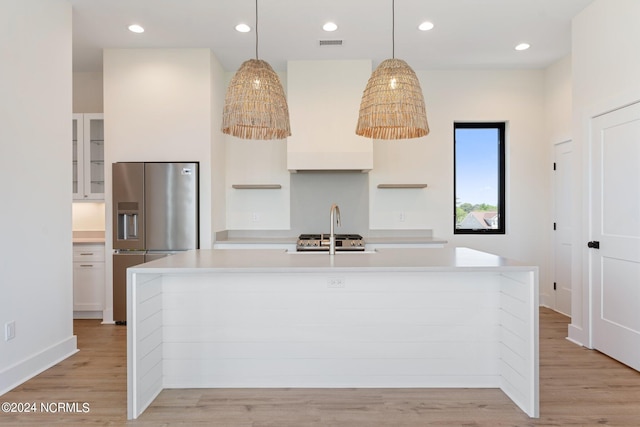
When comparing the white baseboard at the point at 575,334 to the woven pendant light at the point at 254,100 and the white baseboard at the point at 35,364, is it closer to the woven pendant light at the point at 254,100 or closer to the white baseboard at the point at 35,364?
the woven pendant light at the point at 254,100

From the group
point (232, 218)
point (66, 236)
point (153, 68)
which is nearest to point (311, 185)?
point (232, 218)

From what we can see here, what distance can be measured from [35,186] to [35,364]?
1265 mm

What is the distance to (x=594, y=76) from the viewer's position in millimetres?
3400

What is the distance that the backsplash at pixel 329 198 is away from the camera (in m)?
5.04

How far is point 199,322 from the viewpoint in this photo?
2.62 metres

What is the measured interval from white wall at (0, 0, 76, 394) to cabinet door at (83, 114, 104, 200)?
1.23 m

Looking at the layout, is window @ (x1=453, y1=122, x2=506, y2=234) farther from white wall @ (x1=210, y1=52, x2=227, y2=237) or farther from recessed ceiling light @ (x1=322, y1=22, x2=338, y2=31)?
white wall @ (x1=210, y1=52, x2=227, y2=237)

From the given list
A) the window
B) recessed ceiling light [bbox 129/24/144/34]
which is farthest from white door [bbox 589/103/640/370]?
recessed ceiling light [bbox 129/24/144/34]

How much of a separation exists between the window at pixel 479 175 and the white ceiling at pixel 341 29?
0.85m

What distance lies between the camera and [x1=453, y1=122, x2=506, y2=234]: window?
515 centimetres

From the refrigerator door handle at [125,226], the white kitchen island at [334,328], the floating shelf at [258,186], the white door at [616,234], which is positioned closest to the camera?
the white kitchen island at [334,328]

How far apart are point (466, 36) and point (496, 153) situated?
169cm

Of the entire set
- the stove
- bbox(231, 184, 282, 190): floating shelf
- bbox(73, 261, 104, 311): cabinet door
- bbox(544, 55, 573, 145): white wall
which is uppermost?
bbox(544, 55, 573, 145): white wall

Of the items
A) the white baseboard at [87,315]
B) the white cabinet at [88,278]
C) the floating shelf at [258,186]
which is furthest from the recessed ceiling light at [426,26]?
the white baseboard at [87,315]
